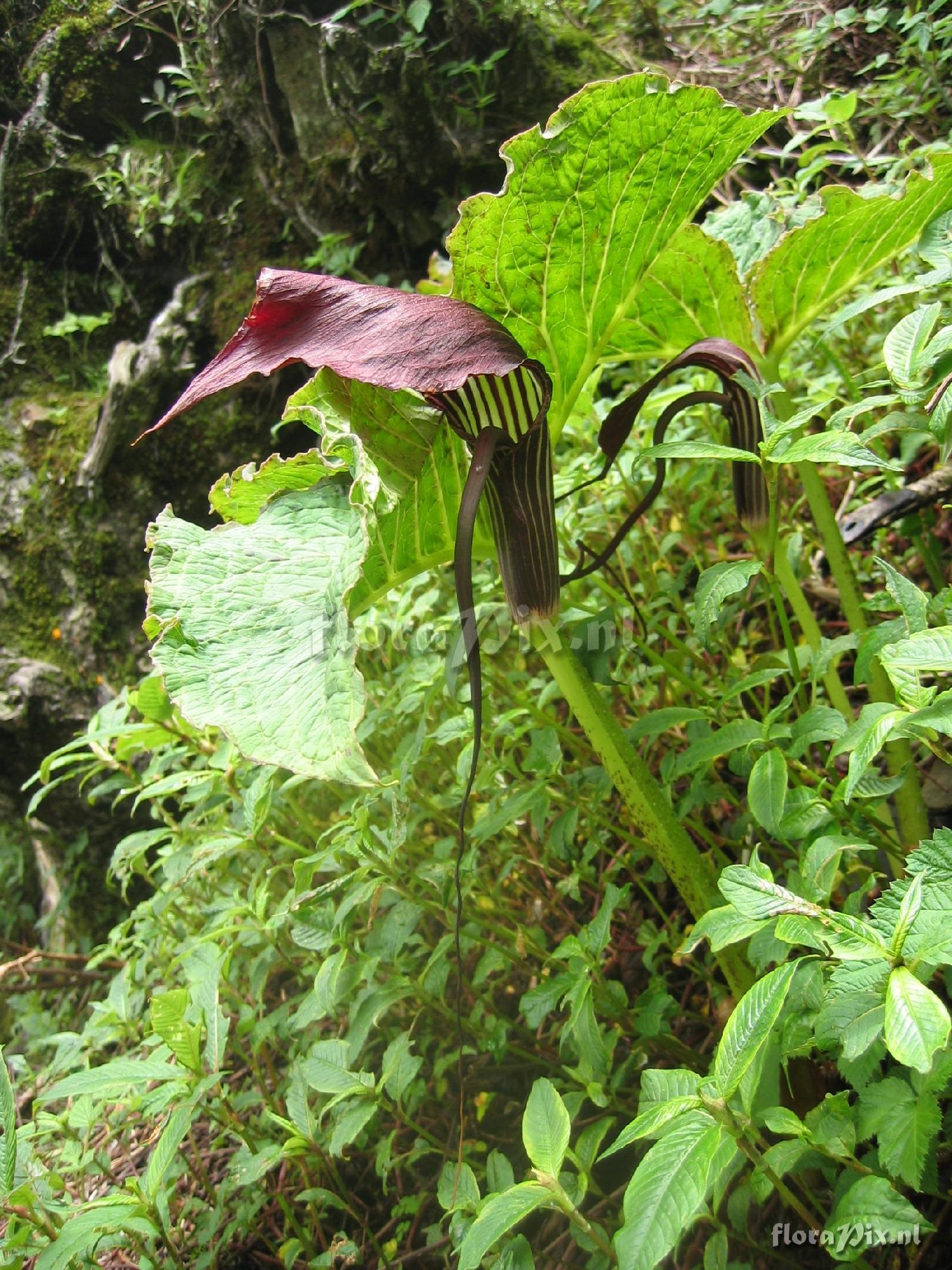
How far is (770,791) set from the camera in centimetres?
87

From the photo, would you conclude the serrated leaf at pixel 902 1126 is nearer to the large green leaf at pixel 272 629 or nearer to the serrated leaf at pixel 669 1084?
the serrated leaf at pixel 669 1084

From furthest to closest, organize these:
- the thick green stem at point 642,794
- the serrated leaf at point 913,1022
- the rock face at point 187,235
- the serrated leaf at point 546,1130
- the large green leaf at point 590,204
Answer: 1. the rock face at point 187,235
2. the thick green stem at point 642,794
3. the large green leaf at point 590,204
4. the serrated leaf at point 546,1130
5. the serrated leaf at point 913,1022

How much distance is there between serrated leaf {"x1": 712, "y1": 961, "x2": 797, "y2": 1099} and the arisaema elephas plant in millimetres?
329

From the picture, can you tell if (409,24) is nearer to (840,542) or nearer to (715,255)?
(715,255)

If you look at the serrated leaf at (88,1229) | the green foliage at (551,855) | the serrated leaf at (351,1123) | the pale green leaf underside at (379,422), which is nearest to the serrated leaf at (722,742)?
the green foliage at (551,855)

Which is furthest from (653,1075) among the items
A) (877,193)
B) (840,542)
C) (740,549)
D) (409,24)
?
(409,24)

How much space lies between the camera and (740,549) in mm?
1871

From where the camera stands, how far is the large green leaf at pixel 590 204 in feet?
2.76

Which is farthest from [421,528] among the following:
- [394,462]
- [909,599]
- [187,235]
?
[187,235]

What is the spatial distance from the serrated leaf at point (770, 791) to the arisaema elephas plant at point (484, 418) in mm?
146

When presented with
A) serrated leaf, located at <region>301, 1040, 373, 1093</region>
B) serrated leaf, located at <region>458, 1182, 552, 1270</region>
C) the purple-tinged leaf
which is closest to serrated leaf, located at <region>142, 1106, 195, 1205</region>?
serrated leaf, located at <region>301, 1040, 373, 1093</region>

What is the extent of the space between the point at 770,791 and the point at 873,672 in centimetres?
28

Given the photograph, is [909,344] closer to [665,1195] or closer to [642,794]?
[642,794]

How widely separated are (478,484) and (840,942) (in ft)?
1.57
